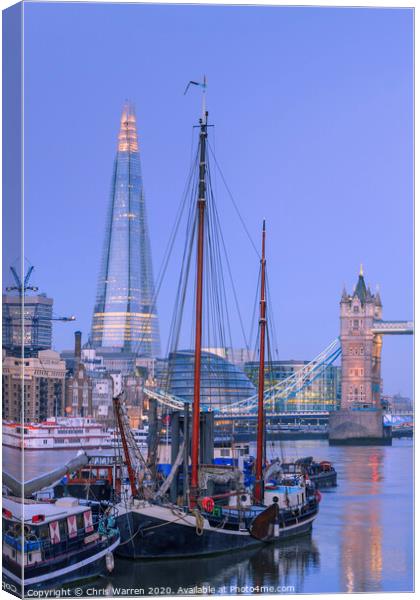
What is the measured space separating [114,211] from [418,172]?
9102cm

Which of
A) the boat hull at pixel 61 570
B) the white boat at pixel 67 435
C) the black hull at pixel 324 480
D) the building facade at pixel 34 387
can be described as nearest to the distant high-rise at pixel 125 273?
the building facade at pixel 34 387

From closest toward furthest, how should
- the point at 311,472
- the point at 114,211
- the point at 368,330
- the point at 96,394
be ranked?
the point at 311,472, the point at 368,330, the point at 96,394, the point at 114,211

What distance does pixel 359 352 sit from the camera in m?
68.8

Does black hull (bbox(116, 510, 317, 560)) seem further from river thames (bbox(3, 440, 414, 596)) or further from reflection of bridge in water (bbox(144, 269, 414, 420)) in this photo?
reflection of bridge in water (bbox(144, 269, 414, 420))

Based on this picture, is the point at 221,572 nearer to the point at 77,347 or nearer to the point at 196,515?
the point at 196,515

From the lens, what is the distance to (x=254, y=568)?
52.7 feet

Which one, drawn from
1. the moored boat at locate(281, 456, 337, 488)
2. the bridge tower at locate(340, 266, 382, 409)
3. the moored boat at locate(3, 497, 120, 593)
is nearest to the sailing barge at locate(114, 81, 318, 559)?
the moored boat at locate(3, 497, 120, 593)

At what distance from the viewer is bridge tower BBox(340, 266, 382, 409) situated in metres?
58.2

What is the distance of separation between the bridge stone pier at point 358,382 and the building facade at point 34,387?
14.6m

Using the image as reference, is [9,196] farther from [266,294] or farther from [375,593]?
[266,294]

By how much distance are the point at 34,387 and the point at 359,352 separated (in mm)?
40790

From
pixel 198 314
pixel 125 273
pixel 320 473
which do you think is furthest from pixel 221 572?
pixel 125 273

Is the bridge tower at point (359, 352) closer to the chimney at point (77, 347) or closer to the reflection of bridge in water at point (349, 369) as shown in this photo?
the reflection of bridge in water at point (349, 369)

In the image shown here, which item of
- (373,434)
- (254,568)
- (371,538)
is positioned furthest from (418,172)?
(373,434)
